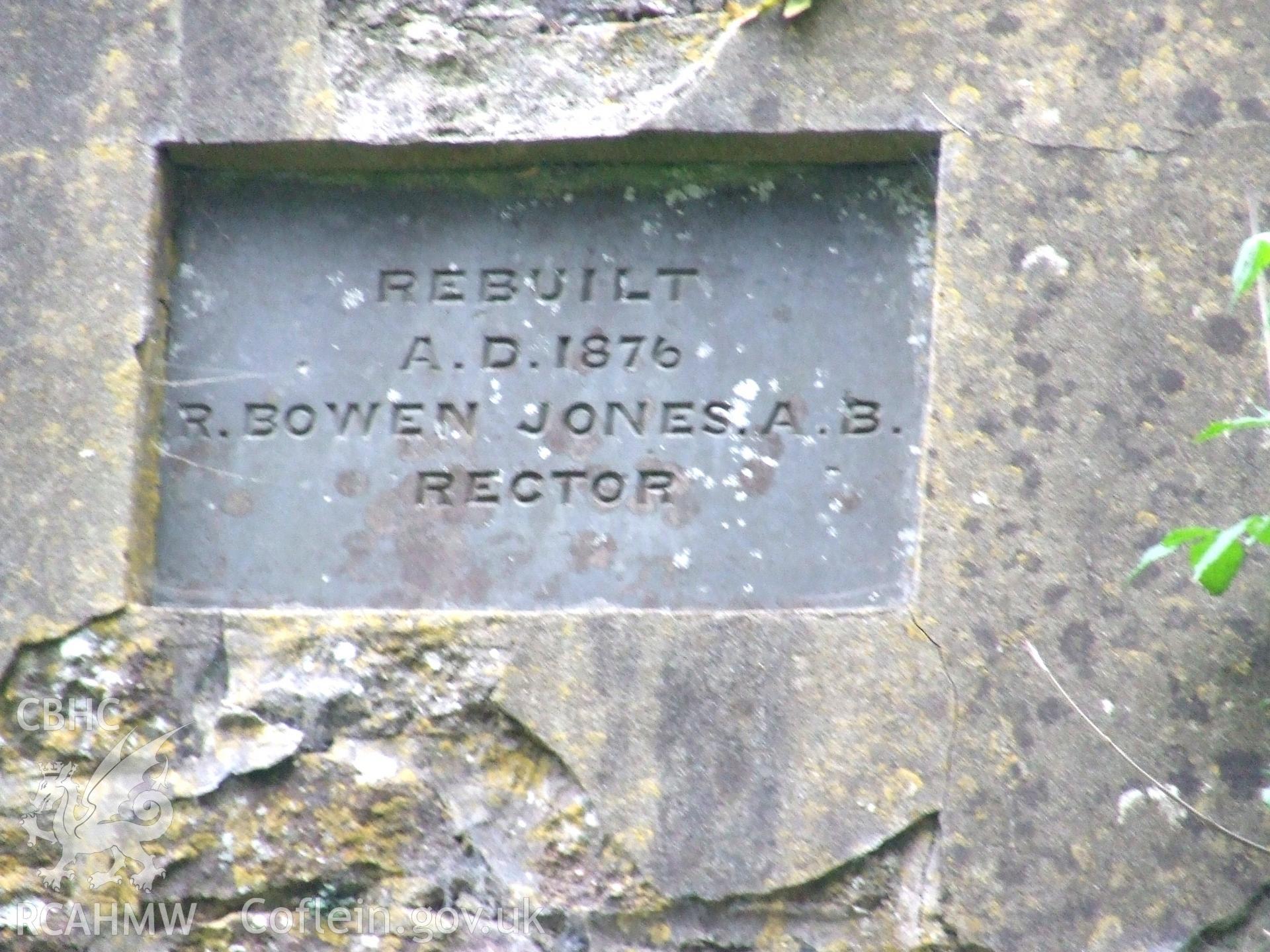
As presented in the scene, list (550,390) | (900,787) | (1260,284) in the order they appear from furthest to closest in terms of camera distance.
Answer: (550,390)
(900,787)
(1260,284)

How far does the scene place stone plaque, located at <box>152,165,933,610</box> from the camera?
230 centimetres

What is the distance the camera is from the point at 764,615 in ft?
7.14

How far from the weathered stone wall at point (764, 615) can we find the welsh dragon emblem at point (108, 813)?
26 mm

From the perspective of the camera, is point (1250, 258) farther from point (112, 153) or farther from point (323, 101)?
point (112, 153)

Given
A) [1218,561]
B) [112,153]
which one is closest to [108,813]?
[112,153]

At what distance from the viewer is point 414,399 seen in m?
2.39

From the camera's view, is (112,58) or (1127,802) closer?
(1127,802)

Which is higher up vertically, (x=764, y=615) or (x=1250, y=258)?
(x=1250, y=258)

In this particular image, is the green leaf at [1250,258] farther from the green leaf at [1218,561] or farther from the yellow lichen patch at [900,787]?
the yellow lichen patch at [900,787]

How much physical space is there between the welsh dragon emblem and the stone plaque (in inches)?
10.6

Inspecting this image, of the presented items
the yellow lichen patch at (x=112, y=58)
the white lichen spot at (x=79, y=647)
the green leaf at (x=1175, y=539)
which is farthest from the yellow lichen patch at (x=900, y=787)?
the yellow lichen patch at (x=112, y=58)

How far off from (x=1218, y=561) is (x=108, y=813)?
5.14ft

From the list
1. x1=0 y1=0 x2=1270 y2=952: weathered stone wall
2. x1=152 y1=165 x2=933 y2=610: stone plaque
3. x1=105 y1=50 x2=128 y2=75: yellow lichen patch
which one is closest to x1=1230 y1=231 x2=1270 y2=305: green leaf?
x1=0 y1=0 x2=1270 y2=952: weathered stone wall

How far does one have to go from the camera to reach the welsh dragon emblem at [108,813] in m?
2.23
